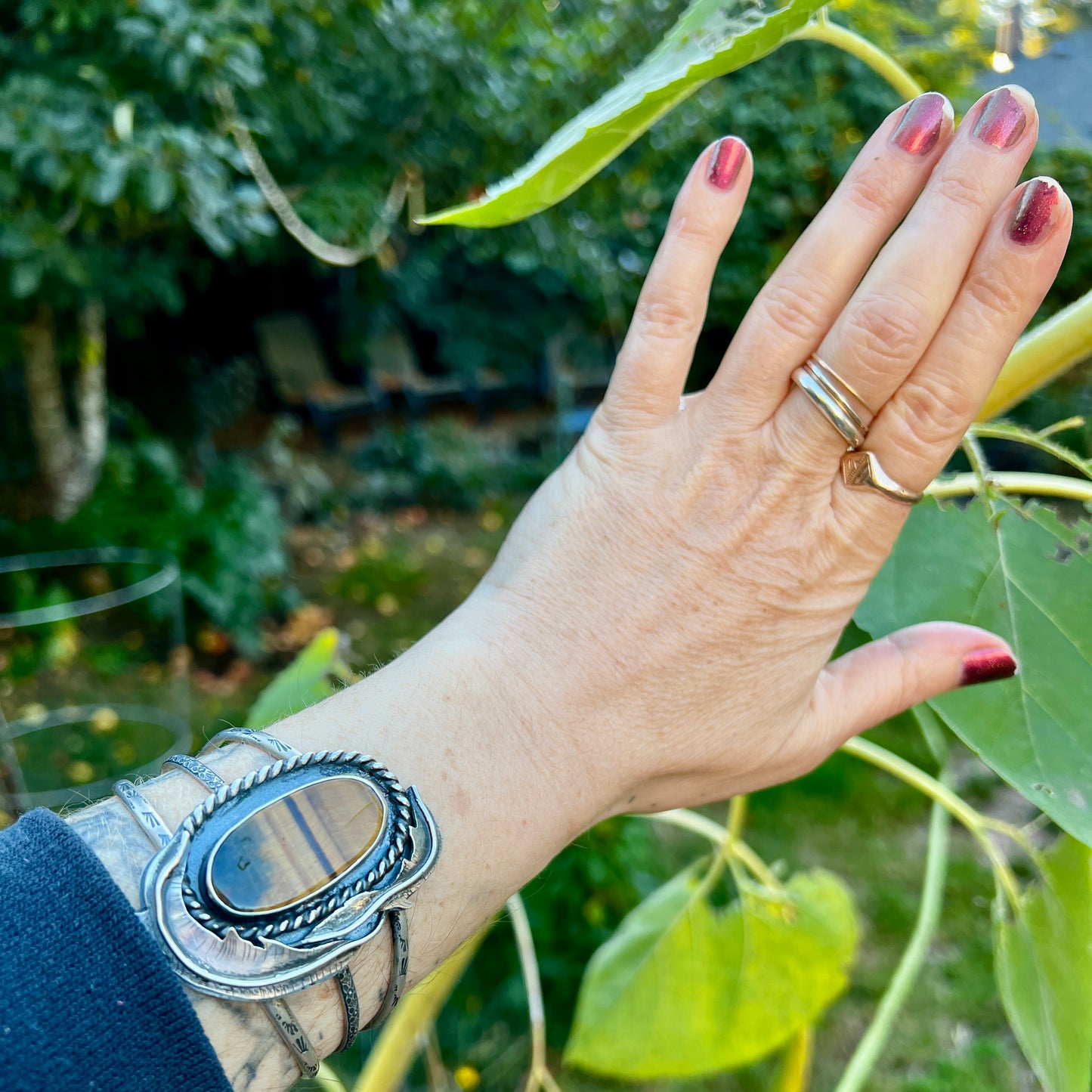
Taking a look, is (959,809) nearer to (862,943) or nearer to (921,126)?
(921,126)

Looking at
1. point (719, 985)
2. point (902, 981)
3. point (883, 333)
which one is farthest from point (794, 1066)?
point (883, 333)

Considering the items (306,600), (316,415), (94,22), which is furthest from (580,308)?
(94,22)

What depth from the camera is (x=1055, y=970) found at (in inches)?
23.6

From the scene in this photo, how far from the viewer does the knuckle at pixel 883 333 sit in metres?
0.52

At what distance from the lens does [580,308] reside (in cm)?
502

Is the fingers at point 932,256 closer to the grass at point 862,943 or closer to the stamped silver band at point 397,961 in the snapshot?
the stamped silver band at point 397,961

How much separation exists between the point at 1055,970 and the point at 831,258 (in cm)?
48

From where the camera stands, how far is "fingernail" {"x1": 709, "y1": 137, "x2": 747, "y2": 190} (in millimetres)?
582

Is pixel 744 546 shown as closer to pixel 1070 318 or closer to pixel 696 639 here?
pixel 696 639

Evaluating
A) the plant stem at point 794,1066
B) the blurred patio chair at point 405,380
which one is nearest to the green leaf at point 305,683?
the plant stem at point 794,1066

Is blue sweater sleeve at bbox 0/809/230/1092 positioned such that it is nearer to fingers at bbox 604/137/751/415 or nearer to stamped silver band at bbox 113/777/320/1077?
stamped silver band at bbox 113/777/320/1077

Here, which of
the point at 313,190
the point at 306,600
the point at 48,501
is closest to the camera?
the point at 313,190

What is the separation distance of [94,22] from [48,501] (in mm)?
2080

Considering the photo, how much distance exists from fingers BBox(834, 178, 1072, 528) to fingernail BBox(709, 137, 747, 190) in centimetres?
16
